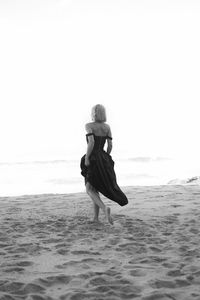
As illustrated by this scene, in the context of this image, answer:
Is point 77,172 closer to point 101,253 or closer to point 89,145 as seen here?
point 89,145

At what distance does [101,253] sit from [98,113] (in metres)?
2.18

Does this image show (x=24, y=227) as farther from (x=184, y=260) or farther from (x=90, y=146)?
(x=184, y=260)

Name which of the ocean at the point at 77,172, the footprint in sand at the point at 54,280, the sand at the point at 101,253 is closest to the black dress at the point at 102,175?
the sand at the point at 101,253

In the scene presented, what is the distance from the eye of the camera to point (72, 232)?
462 centimetres

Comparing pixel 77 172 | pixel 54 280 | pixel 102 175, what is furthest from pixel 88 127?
pixel 77 172

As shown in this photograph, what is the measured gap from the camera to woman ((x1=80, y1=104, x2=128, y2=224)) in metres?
5.00

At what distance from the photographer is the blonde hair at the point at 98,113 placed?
509cm

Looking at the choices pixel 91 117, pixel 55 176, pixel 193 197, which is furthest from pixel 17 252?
pixel 55 176

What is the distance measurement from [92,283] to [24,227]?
7.65 feet

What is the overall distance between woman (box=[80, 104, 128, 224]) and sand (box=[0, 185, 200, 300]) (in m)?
0.44

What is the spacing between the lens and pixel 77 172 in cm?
2962

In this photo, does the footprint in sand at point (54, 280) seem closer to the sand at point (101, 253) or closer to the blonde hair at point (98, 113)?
the sand at point (101, 253)

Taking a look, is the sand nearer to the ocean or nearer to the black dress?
the black dress

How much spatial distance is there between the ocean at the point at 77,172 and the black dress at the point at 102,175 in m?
17.8
